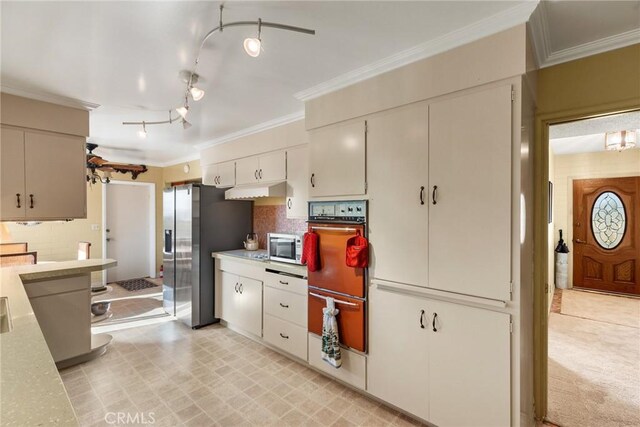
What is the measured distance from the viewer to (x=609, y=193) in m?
5.50

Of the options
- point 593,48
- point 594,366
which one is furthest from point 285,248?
point 594,366

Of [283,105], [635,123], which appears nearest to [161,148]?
[283,105]

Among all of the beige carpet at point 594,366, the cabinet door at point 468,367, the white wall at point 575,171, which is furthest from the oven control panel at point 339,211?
the white wall at point 575,171

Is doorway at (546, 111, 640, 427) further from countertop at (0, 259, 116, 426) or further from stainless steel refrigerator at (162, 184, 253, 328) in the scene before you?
stainless steel refrigerator at (162, 184, 253, 328)

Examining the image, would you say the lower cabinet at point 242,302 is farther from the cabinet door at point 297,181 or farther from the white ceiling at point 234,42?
the white ceiling at point 234,42

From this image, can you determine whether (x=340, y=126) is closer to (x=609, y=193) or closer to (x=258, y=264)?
(x=258, y=264)

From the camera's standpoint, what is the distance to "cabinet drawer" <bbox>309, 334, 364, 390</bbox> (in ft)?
7.82

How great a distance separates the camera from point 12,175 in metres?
2.69

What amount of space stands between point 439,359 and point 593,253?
18.6 ft

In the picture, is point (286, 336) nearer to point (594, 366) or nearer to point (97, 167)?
point (594, 366)

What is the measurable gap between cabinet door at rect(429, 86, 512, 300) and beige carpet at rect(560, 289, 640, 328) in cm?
393

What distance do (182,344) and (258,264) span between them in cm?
125

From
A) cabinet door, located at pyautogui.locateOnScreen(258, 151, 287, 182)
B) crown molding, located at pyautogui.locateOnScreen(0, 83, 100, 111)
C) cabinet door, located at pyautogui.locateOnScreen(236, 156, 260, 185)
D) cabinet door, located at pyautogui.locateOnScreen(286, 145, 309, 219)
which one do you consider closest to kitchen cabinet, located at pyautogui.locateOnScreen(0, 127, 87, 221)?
crown molding, located at pyautogui.locateOnScreen(0, 83, 100, 111)

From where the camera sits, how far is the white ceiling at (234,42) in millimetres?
1627
